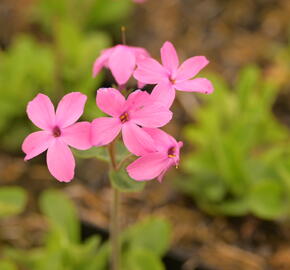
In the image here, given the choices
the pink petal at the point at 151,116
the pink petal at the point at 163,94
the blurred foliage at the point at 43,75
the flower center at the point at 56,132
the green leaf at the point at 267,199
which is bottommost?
the green leaf at the point at 267,199

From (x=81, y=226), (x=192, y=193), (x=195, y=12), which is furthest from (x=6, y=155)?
(x=195, y=12)

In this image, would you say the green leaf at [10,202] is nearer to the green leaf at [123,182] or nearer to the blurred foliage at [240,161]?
the green leaf at [123,182]

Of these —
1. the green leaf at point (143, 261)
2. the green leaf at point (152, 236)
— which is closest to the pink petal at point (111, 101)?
the green leaf at point (143, 261)

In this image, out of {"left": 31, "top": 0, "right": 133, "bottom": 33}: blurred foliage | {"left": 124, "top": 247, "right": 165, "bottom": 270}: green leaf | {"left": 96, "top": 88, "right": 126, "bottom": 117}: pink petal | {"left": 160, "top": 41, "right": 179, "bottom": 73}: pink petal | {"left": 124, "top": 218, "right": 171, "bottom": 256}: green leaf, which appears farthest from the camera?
{"left": 31, "top": 0, "right": 133, "bottom": 33}: blurred foliage

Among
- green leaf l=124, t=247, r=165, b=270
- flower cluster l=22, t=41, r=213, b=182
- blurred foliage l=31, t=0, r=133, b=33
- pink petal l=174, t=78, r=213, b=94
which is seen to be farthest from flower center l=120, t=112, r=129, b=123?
blurred foliage l=31, t=0, r=133, b=33

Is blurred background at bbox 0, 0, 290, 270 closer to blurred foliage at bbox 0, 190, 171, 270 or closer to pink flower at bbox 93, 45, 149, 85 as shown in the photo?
blurred foliage at bbox 0, 190, 171, 270

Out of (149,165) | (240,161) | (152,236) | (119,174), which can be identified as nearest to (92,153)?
(119,174)

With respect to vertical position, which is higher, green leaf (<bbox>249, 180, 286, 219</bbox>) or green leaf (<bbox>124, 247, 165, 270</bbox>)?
green leaf (<bbox>249, 180, 286, 219</bbox>)
